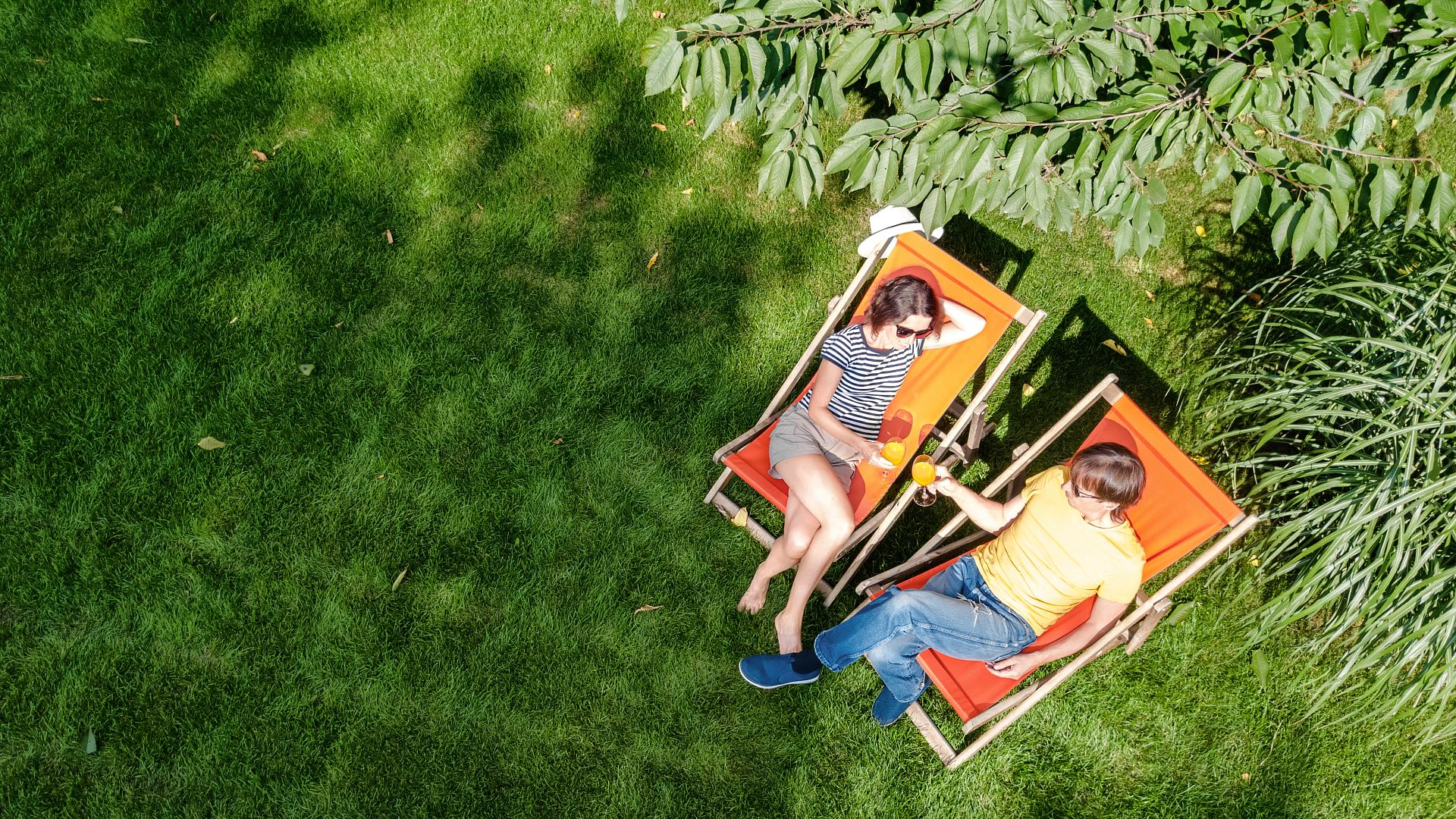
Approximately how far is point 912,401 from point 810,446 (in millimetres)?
584

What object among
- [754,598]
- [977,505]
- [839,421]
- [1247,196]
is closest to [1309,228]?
[1247,196]

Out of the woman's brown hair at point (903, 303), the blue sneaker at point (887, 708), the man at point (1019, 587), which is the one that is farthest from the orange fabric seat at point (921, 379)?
the blue sneaker at point (887, 708)

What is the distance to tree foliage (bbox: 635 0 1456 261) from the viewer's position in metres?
2.56

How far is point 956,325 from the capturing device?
13.1 ft

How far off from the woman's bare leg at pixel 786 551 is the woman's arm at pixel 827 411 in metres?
0.35

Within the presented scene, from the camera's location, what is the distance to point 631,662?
3.99 metres

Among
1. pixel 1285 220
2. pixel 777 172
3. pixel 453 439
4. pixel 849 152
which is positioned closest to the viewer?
pixel 1285 220

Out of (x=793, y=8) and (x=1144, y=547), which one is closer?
(x=793, y=8)

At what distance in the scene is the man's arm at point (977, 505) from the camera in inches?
147

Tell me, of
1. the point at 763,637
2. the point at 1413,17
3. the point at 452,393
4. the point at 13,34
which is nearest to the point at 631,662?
the point at 763,637

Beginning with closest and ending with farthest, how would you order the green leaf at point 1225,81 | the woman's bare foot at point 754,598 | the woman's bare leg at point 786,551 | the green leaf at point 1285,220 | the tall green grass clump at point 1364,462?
1. the green leaf at point 1225,81
2. the green leaf at point 1285,220
3. the tall green grass clump at point 1364,462
4. the woman's bare leg at point 786,551
5. the woman's bare foot at point 754,598

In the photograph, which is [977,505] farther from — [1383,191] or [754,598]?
[1383,191]

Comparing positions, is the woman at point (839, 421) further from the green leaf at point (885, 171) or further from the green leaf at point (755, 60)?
the green leaf at point (755, 60)

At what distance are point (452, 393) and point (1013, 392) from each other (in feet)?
9.80
